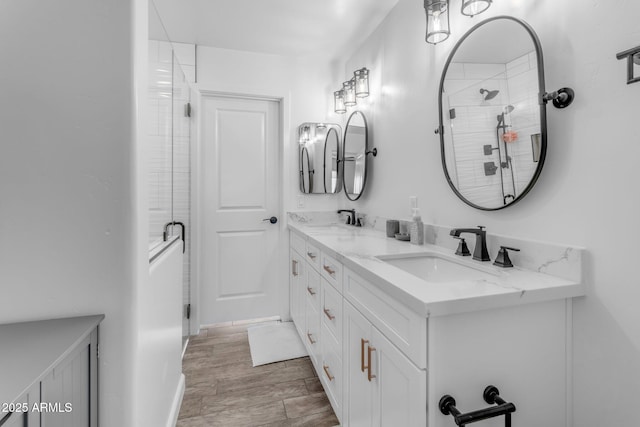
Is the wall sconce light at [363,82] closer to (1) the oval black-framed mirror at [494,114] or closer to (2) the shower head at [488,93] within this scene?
(1) the oval black-framed mirror at [494,114]

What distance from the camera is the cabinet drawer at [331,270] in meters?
1.52

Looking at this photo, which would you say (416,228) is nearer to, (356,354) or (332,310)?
(332,310)

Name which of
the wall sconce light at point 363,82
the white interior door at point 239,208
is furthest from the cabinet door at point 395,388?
the white interior door at point 239,208

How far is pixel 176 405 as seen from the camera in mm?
1654

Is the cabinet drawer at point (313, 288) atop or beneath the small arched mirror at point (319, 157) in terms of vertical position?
beneath

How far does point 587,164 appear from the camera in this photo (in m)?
1.00

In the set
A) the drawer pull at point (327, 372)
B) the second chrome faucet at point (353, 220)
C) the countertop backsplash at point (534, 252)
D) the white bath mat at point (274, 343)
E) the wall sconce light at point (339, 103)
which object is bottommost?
the white bath mat at point (274, 343)

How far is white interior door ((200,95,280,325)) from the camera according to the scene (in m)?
2.78

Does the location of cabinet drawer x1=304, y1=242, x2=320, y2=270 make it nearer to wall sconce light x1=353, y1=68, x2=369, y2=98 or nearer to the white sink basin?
the white sink basin

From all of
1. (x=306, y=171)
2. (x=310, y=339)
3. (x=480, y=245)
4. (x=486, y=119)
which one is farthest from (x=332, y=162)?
(x=480, y=245)

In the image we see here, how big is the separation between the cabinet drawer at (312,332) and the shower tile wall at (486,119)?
117 cm

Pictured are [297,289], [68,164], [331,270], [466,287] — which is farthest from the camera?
[297,289]

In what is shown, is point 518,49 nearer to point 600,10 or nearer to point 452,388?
point 600,10

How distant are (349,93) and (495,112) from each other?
147 cm
